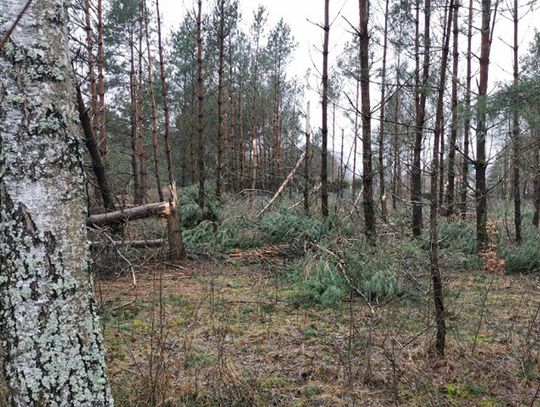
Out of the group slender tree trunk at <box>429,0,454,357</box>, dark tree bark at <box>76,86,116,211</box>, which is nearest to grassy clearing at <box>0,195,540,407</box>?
slender tree trunk at <box>429,0,454,357</box>

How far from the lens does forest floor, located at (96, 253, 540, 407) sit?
10.4ft

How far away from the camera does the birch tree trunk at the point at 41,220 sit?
4.97 ft

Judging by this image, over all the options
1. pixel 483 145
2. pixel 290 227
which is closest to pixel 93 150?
pixel 290 227

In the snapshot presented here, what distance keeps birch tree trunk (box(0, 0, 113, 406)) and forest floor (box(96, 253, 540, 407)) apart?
3.97 ft

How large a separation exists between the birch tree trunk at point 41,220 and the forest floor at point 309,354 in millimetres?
1210

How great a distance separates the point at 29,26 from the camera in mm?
1536

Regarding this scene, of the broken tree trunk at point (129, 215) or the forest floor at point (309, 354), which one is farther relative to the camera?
the broken tree trunk at point (129, 215)

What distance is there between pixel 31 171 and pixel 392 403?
2.90 m

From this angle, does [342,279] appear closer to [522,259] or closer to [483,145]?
[522,259]

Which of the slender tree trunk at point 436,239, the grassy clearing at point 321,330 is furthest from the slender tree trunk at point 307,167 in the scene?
the slender tree trunk at point 436,239

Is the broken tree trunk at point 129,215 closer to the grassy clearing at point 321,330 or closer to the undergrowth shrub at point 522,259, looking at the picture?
the grassy clearing at point 321,330

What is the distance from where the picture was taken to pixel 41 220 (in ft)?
5.08

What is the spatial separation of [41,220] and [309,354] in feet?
10.1

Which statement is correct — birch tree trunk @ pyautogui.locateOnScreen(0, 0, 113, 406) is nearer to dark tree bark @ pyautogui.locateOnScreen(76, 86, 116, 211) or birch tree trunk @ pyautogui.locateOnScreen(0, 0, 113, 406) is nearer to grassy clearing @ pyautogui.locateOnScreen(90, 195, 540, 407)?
grassy clearing @ pyautogui.locateOnScreen(90, 195, 540, 407)
